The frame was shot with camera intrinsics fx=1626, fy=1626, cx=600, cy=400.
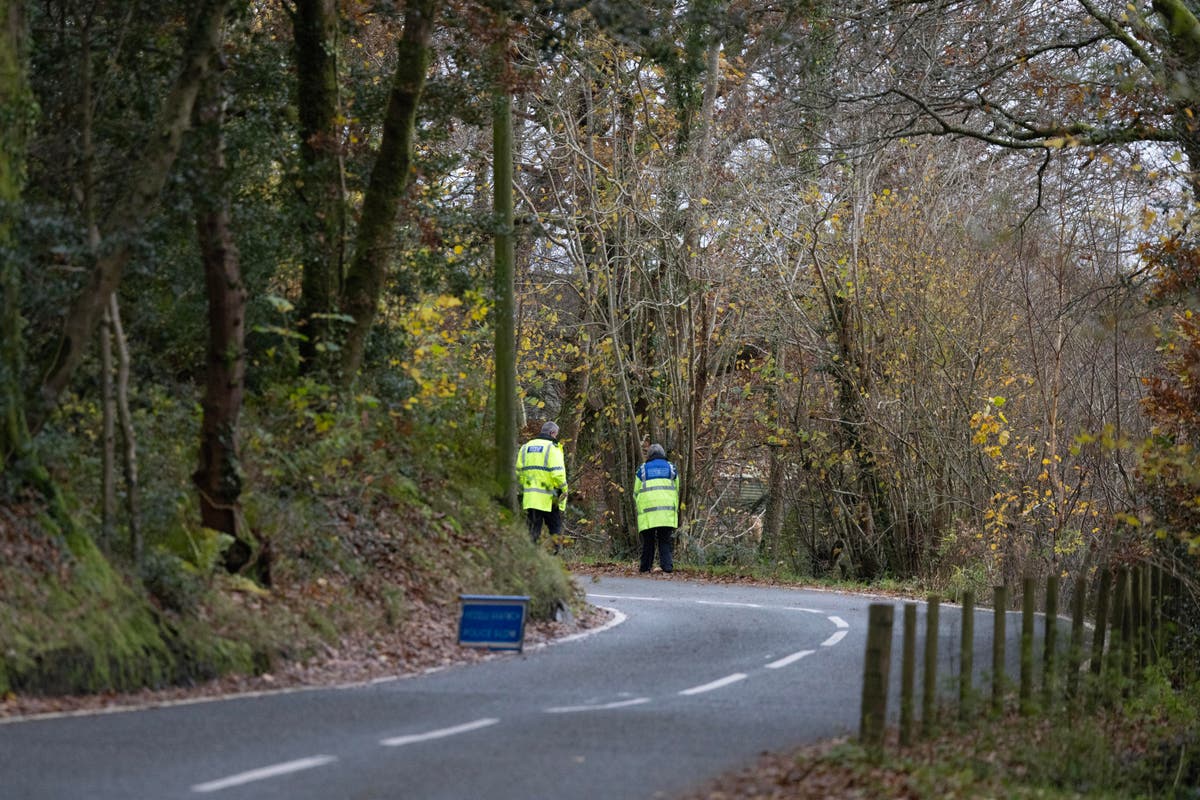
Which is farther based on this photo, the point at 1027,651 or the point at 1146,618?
the point at 1146,618

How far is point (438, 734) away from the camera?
1009 centimetres

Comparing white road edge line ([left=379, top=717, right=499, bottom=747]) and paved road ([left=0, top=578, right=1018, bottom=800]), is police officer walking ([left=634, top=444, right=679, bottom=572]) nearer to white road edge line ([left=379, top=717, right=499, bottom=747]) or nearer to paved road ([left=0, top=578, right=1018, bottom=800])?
paved road ([left=0, top=578, right=1018, bottom=800])

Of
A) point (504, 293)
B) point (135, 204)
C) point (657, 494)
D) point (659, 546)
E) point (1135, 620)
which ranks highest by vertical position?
point (504, 293)

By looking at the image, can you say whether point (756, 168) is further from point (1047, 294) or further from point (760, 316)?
point (1047, 294)

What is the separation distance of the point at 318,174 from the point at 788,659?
723 centimetres

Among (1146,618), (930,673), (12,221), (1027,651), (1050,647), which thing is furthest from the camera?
(1146,618)

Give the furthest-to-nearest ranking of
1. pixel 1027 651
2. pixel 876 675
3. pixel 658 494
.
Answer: pixel 658 494 < pixel 1027 651 < pixel 876 675

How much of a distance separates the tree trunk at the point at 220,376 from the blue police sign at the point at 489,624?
2192mm

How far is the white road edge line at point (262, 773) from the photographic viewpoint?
316 inches

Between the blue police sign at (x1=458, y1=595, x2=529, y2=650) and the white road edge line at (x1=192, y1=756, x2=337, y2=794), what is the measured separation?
630 centimetres

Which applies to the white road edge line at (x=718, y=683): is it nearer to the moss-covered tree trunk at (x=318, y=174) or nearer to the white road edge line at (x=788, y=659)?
the white road edge line at (x=788, y=659)

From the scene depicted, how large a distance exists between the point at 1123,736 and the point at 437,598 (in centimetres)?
679

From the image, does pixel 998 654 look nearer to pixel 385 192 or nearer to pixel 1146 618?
pixel 1146 618

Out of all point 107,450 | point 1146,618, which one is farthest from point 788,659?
point 107,450
